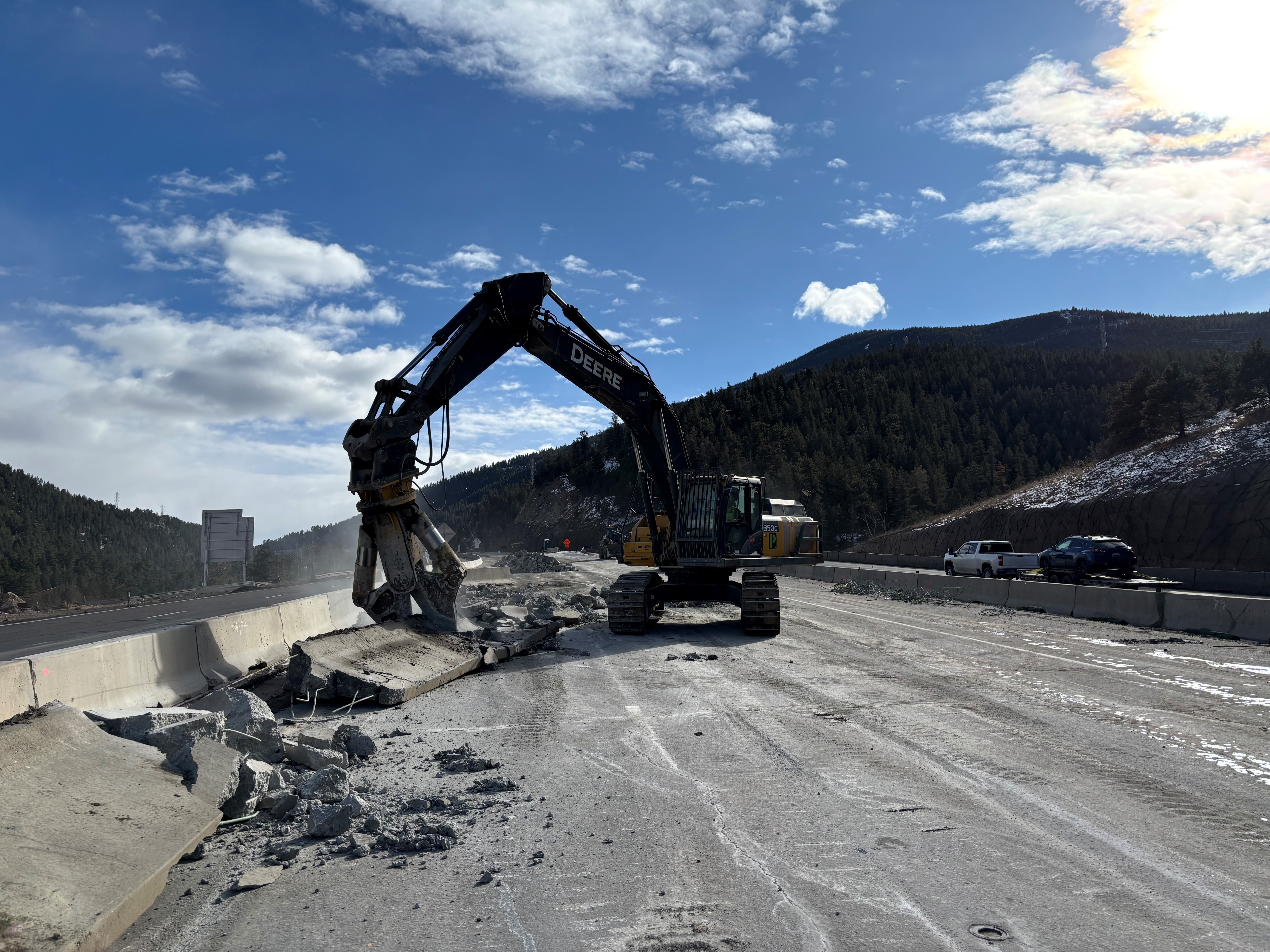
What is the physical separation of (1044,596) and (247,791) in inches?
835

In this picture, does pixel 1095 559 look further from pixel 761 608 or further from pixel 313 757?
pixel 313 757

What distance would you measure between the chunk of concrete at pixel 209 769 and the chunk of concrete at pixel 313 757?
31.6 inches

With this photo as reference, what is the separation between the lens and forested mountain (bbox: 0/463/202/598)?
90.1 metres

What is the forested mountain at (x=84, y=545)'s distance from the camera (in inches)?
3548

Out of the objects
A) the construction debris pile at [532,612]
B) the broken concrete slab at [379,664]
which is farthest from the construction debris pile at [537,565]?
the broken concrete slab at [379,664]

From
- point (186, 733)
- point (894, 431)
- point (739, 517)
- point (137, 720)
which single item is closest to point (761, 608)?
point (739, 517)

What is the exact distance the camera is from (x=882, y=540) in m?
70.2

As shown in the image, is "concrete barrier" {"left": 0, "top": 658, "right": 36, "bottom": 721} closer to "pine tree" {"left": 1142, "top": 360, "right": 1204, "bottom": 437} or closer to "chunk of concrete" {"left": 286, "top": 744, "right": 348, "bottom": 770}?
"chunk of concrete" {"left": 286, "top": 744, "right": 348, "bottom": 770}

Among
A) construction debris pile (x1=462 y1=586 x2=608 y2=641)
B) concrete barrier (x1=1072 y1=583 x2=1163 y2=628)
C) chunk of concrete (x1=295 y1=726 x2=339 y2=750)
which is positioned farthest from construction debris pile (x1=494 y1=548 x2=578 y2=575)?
chunk of concrete (x1=295 y1=726 x2=339 y2=750)

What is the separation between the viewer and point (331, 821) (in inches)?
192

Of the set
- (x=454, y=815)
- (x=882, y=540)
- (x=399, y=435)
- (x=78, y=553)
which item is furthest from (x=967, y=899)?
(x=78, y=553)

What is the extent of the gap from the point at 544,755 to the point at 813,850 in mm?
2885

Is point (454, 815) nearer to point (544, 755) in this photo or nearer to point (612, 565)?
point (544, 755)

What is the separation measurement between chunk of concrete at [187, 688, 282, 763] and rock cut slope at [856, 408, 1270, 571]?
39.0 meters
